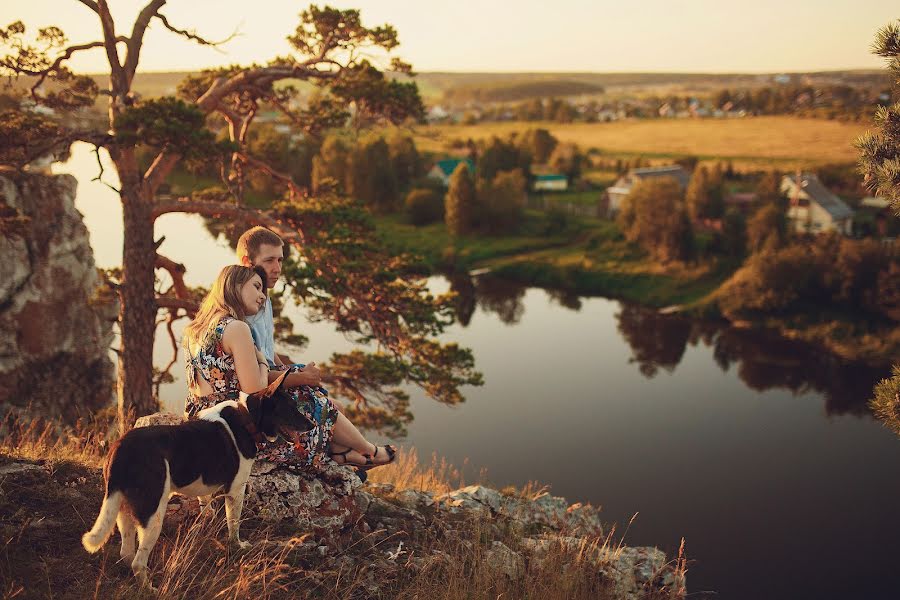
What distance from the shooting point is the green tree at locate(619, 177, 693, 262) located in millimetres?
36250

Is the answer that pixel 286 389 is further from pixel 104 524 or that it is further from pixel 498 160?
pixel 498 160

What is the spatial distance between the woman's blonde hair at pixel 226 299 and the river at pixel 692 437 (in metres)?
8.86

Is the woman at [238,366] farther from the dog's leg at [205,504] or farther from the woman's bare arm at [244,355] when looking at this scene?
the dog's leg at [205,504]

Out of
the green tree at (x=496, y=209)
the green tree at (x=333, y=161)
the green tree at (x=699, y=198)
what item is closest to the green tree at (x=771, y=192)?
the green tree at (x=699, y=198)

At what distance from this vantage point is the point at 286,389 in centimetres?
414

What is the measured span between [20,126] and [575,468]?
14.7m

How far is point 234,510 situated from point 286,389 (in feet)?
2.36

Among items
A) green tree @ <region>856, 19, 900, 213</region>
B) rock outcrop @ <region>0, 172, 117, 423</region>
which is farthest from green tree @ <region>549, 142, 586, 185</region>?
green tree @ <region>856, 19, 900, 213</region>

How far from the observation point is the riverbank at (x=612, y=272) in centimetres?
2802

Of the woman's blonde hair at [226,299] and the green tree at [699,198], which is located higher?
the woman's blonde hair at [226,299]

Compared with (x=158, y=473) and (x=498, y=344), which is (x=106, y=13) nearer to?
(x=158, y=473)

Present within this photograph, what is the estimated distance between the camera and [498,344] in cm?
2764

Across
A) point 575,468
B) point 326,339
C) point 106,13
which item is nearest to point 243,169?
point 106,13

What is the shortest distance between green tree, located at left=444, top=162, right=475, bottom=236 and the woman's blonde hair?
39.9 m
